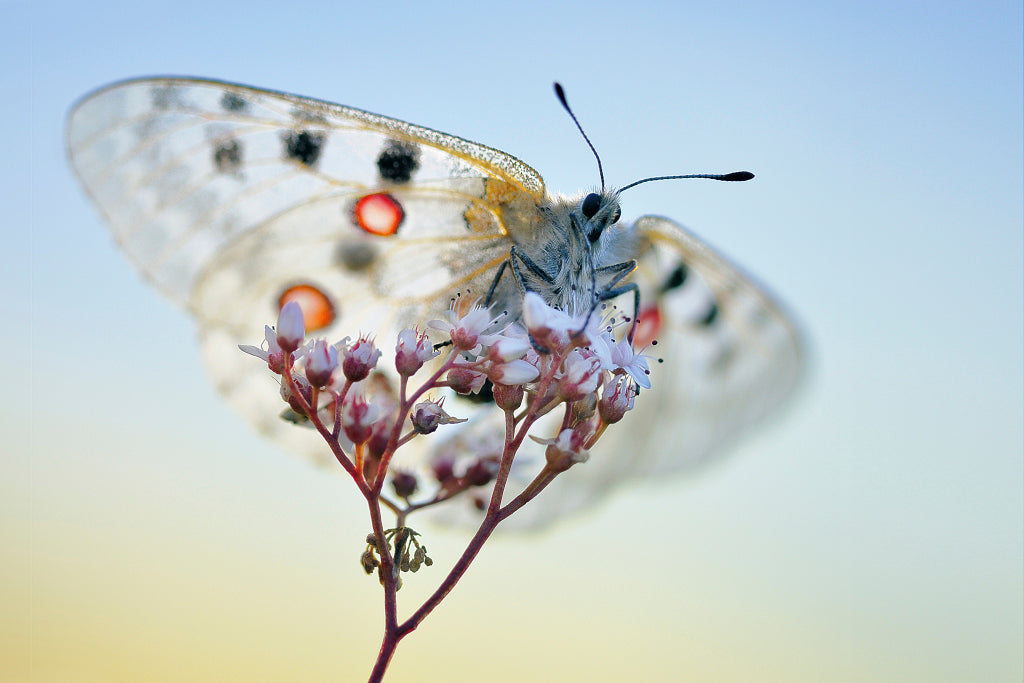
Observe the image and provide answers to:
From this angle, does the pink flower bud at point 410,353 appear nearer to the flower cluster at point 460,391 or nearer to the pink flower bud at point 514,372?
the flower cluster at point 460,391

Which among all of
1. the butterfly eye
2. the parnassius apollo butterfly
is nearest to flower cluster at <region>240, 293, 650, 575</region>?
the parnassius apollo butterfly

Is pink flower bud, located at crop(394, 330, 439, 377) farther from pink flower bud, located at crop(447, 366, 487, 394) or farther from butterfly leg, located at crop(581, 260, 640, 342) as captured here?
butterfly leg, located at crop(581, 260, 640, 342)

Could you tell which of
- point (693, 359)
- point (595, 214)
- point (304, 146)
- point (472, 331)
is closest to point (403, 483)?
point (472, 331)

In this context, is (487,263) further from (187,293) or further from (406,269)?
(187,293)

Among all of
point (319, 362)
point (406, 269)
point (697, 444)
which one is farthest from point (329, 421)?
point (697, 444)

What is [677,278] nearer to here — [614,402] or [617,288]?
[617,288]

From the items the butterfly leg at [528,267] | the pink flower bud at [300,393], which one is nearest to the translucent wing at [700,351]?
the butterfly leg at [528,267]
